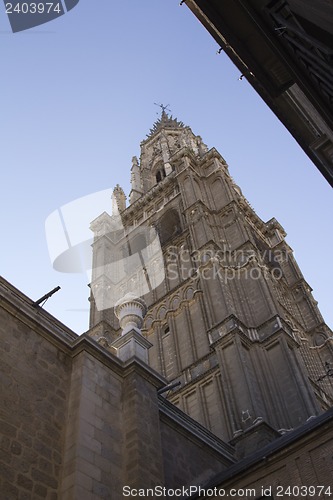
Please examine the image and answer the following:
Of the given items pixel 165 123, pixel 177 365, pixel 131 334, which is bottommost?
pixel 131 334

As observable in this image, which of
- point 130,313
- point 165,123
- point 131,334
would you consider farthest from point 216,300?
point 165,123

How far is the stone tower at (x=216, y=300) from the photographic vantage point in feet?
57.1

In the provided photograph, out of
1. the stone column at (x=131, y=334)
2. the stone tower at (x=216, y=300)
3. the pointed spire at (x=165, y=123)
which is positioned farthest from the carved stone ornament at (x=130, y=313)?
the pointed spire at (x=165, y=123)

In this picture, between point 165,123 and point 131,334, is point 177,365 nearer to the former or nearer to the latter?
point 131,334

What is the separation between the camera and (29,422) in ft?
28.9

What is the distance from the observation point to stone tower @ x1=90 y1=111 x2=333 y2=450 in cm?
1739

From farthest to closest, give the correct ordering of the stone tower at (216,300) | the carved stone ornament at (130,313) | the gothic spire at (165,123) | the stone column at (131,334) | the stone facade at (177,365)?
the gothic spire at (165,123)
the stone tower at (216,300)
the carved stone ornament at (130,313)
the stone column at (131,334)
the stone facade at (177,365)

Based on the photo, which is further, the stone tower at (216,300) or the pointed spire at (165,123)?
the pointed spire at (165,123)

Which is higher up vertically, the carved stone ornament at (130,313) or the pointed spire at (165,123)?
the pointed spire at (165,123)

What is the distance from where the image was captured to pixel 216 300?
21.6 metres

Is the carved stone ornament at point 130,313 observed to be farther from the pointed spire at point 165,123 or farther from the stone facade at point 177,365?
the pointed spire at point 165,123

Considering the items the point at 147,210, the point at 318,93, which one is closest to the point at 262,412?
the point at 318,93

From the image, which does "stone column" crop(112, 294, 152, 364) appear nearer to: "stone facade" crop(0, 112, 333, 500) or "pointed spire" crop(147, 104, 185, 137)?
"stone facade" crop(0, 112, 333, 500)

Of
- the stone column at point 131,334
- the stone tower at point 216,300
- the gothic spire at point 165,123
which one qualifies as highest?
the gothic spire at point 165,123
